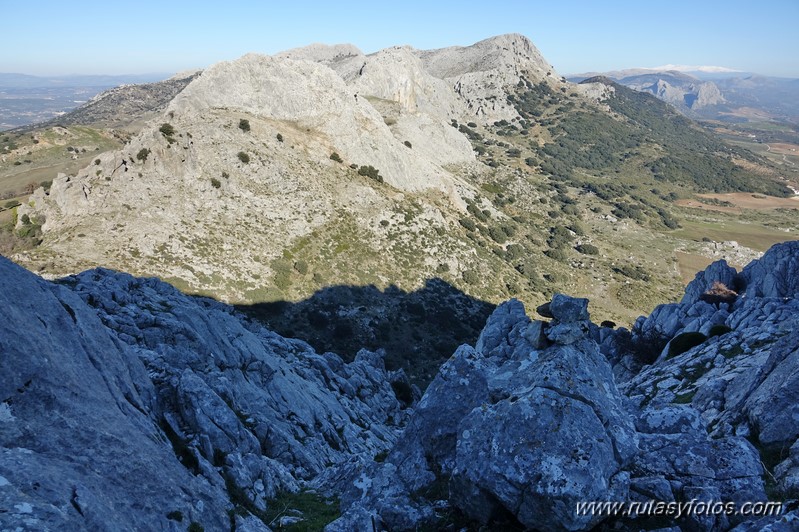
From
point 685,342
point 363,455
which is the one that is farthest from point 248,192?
point 685,342

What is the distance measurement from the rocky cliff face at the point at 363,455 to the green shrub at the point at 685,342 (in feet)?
25.2

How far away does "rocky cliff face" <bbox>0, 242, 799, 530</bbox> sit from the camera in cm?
1059

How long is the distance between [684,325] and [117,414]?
4487 cm

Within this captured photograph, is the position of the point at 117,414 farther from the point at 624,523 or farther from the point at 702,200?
the point at 702,200

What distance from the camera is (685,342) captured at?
34656mm

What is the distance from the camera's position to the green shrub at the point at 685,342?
113 feet

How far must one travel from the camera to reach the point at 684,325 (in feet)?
133

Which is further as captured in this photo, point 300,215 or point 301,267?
point 300,215

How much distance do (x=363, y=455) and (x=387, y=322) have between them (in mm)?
37075

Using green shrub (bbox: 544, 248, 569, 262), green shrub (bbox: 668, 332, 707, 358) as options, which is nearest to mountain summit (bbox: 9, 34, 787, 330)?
green shrub (bbox: 544, 248, 569, 262)

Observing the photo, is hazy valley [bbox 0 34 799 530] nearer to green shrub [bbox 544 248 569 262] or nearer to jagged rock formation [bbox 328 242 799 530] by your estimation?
jagged rock formation [bbox 328 242 799 530]

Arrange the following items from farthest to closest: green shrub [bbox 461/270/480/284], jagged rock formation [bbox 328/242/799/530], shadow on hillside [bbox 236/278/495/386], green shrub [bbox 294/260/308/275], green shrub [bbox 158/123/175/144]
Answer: green shrub [bbox 461/270/480/284], green shrub [bbox 158/123/175/144], green shrub [bbox 294/260/308/275], shadow on hillside [bbox 236/278/495/386], jagged rock formation [bbox 328/242/799/530]

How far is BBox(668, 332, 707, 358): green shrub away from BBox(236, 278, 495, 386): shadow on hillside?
27251 millimetres

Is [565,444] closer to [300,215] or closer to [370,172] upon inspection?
[300,215]
